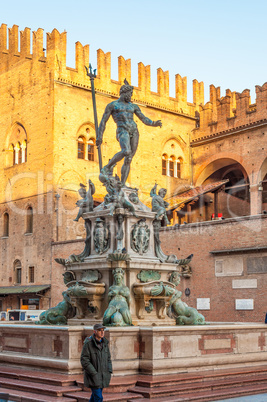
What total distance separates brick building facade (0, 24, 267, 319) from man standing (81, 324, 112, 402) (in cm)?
2027

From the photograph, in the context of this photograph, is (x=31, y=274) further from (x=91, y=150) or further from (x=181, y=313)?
(x=181, y=313)

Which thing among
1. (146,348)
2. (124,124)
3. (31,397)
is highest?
(124,124)

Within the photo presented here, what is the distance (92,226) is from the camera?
10250 mm

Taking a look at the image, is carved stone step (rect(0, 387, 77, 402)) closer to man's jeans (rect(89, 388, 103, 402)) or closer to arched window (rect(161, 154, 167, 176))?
man's jeans (rect(89, 388, 103, 402))

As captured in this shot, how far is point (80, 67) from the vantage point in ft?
98.9

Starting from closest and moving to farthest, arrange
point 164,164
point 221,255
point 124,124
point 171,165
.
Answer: point 124,124 < point 221,255 < point 164,164 < point 171,165

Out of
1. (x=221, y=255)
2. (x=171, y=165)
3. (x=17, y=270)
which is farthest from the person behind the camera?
(x=171, y=165)

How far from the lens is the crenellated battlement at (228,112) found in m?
29.9

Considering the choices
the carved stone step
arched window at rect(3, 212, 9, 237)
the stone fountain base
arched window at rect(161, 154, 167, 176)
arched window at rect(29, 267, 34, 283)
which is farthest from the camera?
arched window at rect(161, 154, 167, 176)

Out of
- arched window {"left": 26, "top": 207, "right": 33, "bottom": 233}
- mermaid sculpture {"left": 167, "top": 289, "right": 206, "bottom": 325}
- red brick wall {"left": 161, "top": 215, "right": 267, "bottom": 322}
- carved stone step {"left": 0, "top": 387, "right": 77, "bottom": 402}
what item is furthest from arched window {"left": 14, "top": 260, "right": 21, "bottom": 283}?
carved stone step {"left": 0, "top": 387, "right": 77, "bottom": 402}

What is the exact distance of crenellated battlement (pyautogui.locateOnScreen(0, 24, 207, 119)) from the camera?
29594mm

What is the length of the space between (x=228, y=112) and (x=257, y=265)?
1291 centimetres

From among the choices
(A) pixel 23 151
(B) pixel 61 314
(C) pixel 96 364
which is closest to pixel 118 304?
(B) pixel 61 314

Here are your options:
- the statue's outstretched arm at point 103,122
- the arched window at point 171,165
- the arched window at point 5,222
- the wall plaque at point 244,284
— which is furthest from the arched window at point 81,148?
the statue's outstretched arm at point 103,122
